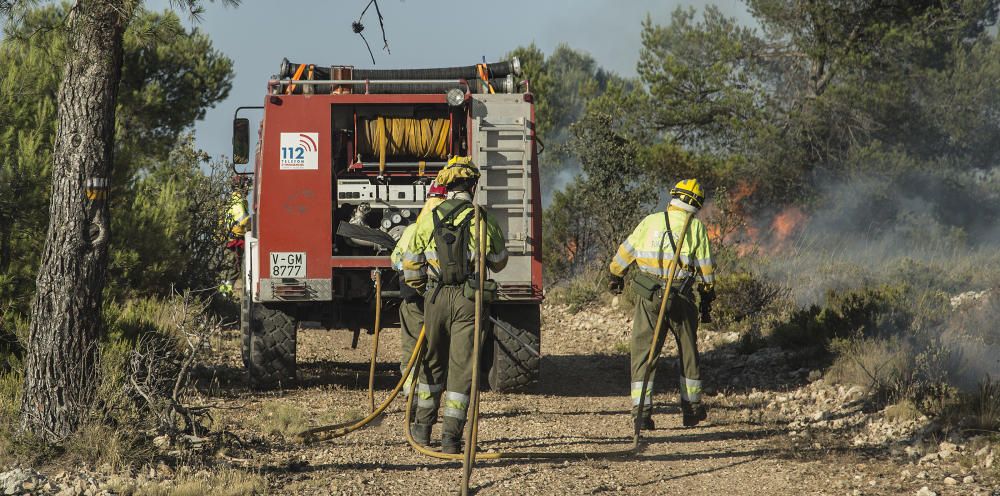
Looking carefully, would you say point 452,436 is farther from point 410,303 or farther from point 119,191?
point 119,191

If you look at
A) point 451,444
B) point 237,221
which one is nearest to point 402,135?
point 237,221

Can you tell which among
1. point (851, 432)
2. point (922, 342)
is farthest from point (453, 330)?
point (922, 342)

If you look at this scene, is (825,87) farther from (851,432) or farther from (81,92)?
(81,92)

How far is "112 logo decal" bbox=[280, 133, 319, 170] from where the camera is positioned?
9344 millimetres

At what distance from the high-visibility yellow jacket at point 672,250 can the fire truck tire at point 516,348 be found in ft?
6.05

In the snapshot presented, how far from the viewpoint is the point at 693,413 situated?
8.09 m

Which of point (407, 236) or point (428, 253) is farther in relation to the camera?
point (407, 236)

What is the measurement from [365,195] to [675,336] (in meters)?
3.26

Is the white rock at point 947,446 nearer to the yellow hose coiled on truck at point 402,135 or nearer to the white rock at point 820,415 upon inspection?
the white rock at point 820,415

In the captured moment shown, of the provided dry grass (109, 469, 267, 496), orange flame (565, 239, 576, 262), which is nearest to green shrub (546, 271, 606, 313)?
orange flame (565, 239, 576, 262)

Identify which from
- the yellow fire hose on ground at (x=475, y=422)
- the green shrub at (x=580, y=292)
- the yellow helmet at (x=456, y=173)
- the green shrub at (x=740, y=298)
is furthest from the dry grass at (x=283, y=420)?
the green shrub at (x=580, y=292)

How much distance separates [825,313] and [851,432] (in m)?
3.44

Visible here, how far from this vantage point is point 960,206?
23266mm

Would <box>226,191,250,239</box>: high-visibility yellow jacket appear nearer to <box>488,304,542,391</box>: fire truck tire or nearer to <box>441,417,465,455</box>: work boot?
<box>488,304,542,391</box>: fire truck tire
